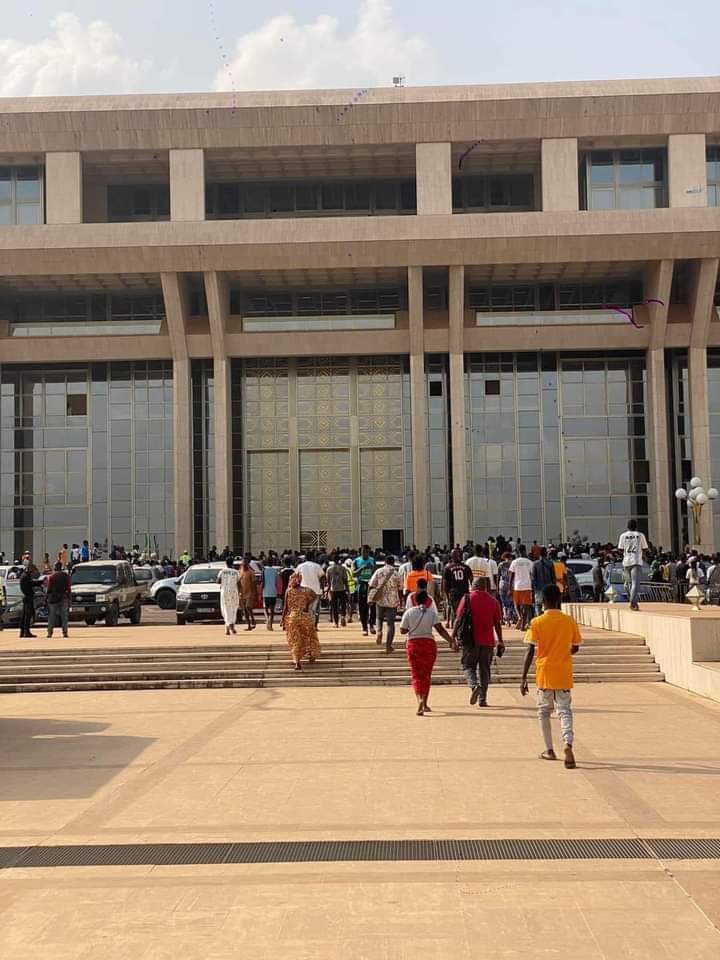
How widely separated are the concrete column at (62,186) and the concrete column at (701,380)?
21633 mm

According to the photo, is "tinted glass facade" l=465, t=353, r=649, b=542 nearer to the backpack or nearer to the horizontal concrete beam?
the horizontal concrete beam

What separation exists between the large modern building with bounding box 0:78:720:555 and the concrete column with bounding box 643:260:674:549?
0.11 metres

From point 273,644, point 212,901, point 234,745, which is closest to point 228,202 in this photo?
point 273,644

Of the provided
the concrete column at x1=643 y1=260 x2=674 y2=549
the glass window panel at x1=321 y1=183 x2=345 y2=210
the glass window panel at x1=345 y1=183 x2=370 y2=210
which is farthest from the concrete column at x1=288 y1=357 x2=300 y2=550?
the concrete column at x1=643 y1=260 x2=674 y2=549

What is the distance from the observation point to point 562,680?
10266 millimetres

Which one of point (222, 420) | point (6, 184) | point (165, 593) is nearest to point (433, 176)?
point (222, 420)

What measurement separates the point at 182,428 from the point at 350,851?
114 feet

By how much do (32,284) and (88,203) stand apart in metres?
3.78

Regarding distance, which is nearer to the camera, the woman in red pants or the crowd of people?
the crowd of people

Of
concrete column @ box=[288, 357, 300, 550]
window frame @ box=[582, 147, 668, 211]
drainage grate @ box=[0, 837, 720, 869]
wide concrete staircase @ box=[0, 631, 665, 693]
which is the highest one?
window frame @ box=[582, 147, 668, 211]

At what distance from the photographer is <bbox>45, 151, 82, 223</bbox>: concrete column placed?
38719mm

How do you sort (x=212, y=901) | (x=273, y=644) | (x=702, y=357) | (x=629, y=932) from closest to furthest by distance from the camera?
1. (x=629, y=932)
2. (x=212, y=901)
3. (x=273, y=644)
4. (x=702, y=357)

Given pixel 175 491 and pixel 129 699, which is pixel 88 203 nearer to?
pixel 175 491

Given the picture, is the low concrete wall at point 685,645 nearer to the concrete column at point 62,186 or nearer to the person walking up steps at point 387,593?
the person walking up steps at point 387,593
